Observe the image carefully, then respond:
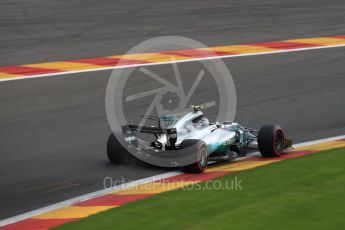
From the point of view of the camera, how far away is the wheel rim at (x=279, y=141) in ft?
41.3

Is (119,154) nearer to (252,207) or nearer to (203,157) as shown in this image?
(203,157)

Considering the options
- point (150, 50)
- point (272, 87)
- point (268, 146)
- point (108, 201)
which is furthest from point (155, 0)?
point (108, 201)

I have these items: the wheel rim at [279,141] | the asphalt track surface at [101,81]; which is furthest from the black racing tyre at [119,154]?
the wheel rim at [279,141]

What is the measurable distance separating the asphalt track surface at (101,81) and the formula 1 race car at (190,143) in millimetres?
259

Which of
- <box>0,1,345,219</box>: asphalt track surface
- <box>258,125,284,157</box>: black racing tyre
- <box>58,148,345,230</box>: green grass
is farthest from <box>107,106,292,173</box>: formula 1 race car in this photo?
<box>58,148,345,230</box>: green grass

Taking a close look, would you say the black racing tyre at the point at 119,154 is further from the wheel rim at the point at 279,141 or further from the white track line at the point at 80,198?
the wheel rim at the point at 279,141

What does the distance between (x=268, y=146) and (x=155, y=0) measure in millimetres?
15038

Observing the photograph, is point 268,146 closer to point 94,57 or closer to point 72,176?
point 72,176

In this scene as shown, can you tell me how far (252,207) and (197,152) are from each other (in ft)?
6.93

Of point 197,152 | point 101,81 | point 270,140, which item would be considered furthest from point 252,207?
point 101,81

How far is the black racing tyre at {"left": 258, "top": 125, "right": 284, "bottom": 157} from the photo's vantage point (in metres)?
12.5

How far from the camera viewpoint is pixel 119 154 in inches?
479

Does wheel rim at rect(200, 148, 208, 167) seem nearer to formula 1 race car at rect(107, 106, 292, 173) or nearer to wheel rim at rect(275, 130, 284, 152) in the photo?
formula 1 race car at rect(107, 106, 292, 173)

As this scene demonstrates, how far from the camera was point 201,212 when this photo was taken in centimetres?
948
